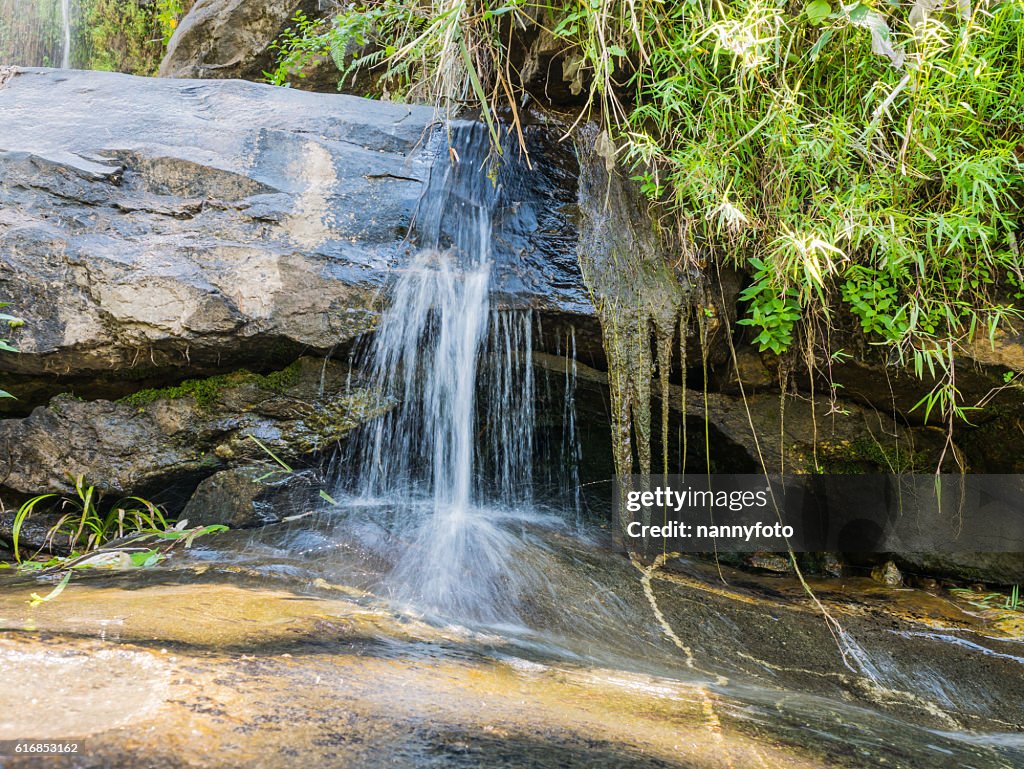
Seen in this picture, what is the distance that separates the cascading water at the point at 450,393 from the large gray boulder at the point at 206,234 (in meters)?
0.13

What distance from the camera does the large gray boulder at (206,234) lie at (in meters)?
3.15

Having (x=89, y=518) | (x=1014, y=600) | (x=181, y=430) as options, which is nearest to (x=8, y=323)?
(x=181, y=430)

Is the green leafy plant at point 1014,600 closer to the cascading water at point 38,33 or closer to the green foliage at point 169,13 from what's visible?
the green foliage at point 169,13

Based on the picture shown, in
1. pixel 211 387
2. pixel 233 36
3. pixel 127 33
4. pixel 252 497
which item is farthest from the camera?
pixel 127 33

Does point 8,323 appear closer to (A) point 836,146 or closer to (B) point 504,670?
(B) point 504,670

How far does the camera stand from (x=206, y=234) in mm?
3330

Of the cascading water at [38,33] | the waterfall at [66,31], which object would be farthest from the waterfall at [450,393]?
the cascading water at [38,33]

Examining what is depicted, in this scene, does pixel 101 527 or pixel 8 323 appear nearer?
pixel 8 323

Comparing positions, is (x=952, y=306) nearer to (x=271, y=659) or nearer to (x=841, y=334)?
(x=841, y=334)

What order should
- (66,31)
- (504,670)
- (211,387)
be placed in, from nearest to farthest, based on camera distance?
(504,670), (211,387), (66,31)

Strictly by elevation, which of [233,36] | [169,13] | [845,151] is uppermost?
[169,13]

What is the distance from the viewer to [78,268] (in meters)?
3.16

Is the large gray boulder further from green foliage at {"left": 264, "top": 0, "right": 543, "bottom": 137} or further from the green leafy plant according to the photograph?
the green leafy plant

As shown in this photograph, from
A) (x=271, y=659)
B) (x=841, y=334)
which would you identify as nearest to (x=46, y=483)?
(x=271, y=659)
